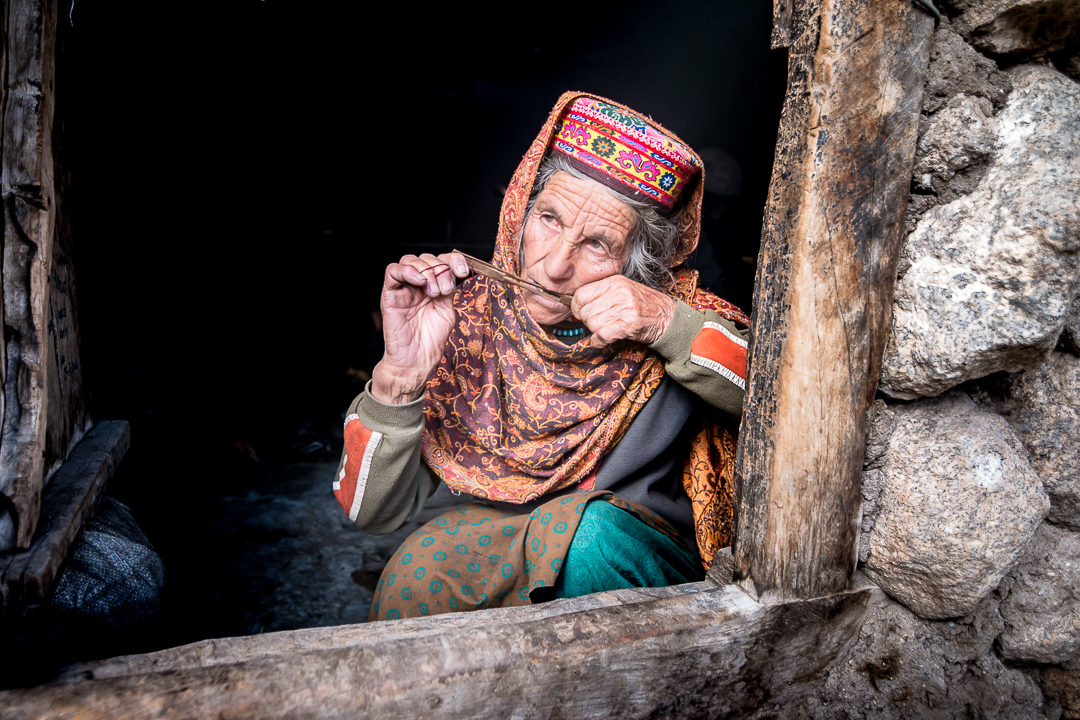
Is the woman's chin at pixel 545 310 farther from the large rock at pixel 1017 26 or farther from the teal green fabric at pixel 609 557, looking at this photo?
the large rock at pixel 1017 26

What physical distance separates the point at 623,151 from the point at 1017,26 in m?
0.91

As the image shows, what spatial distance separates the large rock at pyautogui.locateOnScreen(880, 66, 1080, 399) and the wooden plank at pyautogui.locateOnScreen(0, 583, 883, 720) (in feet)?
1.99

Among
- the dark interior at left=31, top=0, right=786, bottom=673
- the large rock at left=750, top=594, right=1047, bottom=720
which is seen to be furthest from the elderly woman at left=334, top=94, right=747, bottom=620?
the dark interior at left=31, top=0, right=786, bottom=673

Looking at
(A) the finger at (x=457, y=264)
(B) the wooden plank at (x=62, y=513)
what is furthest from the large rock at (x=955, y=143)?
(B) the wooden plank at (x=62, y=513)

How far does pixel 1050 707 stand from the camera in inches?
55.0

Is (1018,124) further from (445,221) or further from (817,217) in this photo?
(445,221)

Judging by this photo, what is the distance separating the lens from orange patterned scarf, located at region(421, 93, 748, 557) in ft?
6.05

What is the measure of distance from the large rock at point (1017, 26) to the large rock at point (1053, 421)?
630 mm

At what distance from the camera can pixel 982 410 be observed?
132cm

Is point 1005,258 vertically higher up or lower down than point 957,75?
lower down

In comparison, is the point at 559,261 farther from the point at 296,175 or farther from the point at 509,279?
the point at 296,175

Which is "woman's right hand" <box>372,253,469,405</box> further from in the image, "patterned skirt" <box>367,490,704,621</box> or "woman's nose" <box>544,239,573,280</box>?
"patterned skirt" <box>367,490,704,621</box>

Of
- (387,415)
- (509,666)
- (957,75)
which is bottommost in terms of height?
(509,666)

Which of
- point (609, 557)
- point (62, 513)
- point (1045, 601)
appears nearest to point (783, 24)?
point (609, 557)
